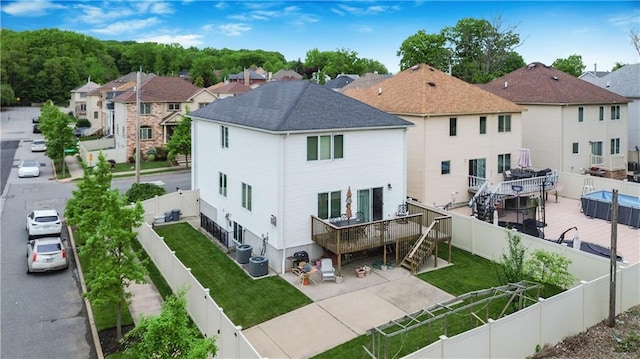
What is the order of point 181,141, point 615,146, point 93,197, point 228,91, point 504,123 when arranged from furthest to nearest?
point 228,91, point 181,141, point 615,146, point 504,123, point 93,197

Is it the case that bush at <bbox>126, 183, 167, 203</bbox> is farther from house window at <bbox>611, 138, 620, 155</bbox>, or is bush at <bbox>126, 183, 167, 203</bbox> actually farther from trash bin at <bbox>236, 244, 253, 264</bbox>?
house window at <bbox>611, 138, 620, 155</bbox>

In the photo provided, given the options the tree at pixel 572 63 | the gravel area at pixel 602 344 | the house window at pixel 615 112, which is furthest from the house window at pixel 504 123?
the tree at pixel 572 63

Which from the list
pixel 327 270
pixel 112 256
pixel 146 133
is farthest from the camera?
pixel 146 133

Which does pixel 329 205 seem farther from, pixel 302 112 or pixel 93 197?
pixel 93 197

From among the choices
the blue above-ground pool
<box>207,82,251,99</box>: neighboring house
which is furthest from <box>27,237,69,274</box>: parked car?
<box>207,82,251,99</box>: neighboring house

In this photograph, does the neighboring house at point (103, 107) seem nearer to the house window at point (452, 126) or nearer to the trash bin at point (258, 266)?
the house window at point (452, 126)

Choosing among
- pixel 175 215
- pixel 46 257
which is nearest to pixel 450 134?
pixel 175 215

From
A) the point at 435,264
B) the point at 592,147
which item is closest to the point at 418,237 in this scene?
the point at 435,264
